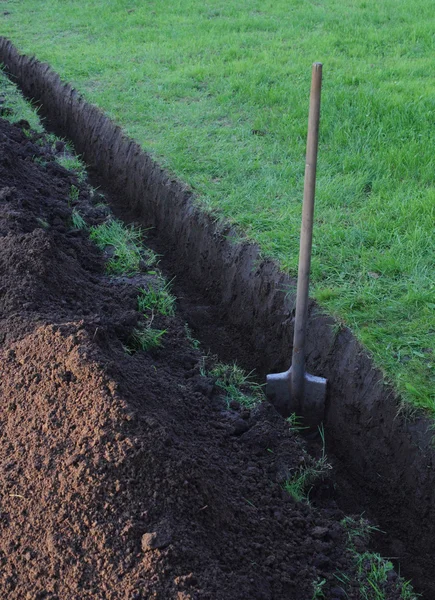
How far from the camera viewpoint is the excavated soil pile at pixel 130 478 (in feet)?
7.27

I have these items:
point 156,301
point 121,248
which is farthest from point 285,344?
point 121,248

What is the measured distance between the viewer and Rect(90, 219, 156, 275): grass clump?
466cm

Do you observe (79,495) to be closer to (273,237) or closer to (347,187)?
(273,237)

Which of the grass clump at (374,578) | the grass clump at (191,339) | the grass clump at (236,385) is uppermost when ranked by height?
the grass clump at (191,339)

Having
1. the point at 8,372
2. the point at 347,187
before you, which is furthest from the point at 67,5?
the point at 8,372

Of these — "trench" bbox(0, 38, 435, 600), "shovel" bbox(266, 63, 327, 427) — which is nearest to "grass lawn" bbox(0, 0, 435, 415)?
"trench" bbox(0, 38, 435, 600)

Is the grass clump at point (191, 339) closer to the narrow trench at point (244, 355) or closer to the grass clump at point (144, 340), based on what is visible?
the narrow trench at point (244, 355)

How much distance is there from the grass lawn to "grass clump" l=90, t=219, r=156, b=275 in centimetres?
61

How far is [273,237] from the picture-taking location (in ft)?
14.1

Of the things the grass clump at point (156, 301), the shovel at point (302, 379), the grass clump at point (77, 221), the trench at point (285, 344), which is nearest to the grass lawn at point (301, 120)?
the trench at point (285, 344)

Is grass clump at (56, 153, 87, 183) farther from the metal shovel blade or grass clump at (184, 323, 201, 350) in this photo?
the metal shovel blade

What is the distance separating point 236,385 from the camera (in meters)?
3.74

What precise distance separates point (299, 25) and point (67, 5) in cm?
483

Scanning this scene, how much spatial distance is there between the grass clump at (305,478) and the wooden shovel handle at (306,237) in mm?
400
